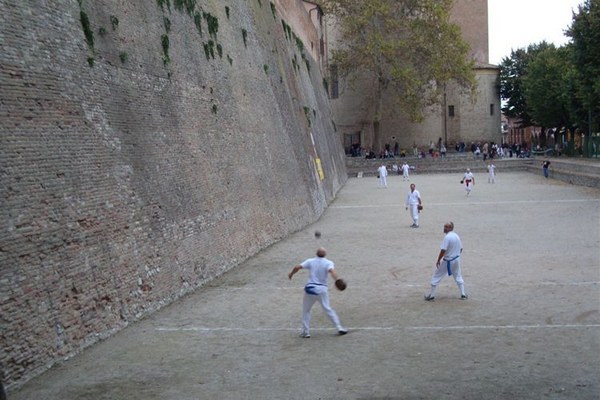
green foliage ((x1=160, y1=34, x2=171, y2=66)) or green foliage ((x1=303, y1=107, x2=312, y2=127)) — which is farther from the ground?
green foliage ((x1=160, y1=34, x2=171, y2=66))

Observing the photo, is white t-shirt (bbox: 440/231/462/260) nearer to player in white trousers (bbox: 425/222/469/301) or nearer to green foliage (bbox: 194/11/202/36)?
player in white trousers (bbox: 425/222/469/301)

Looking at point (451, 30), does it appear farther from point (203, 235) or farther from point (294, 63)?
point (203, 235)

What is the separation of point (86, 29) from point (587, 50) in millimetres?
35842

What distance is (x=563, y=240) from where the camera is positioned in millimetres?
20266

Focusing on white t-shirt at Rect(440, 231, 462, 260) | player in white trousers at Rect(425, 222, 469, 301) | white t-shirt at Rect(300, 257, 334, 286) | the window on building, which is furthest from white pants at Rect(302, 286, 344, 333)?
the window on building

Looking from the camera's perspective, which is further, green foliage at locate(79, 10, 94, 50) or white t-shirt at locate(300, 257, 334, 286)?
green foliage at locate(79, 10, 94, 50)

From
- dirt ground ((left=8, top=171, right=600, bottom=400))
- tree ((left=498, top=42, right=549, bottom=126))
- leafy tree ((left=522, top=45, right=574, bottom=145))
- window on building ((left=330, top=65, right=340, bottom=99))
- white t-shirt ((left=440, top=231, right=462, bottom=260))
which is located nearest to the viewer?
dirt ground ((left=8, top=171, right=600, bottom=400))

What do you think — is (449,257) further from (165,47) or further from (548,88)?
(548,88)

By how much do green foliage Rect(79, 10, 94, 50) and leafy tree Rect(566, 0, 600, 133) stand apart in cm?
3427

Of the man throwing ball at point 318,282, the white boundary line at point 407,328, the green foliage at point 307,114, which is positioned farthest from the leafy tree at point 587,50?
the man throwing ball at point 318,282

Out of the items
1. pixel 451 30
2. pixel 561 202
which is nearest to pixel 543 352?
pixel 561 202

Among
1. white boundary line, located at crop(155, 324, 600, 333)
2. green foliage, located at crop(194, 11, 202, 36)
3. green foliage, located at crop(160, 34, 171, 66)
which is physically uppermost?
green foliage, located at crop(194, 11, 202, 36)

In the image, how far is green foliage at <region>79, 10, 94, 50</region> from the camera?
11948 mm

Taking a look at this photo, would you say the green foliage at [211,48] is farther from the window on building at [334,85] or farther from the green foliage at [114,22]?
the window on building at [334,85]
